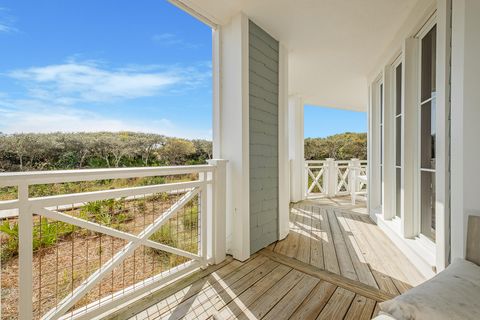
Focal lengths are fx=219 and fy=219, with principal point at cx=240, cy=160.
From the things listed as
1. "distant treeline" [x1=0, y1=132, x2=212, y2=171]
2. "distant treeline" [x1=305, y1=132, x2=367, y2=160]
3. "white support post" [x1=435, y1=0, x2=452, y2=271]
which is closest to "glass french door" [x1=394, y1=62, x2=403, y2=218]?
"white support post" [x1=435, y1=0, x2=452, y2=271]

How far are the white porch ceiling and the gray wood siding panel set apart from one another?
0.79 ft

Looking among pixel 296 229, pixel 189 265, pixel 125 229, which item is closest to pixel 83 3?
pixel 125 229

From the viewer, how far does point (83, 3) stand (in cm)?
149

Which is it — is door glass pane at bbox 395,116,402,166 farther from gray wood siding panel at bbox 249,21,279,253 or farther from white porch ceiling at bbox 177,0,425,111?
gray wood siding panel at bbox 249,21,279,253

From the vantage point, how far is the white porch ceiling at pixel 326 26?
206 cm

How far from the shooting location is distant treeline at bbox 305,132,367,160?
28.7 ft

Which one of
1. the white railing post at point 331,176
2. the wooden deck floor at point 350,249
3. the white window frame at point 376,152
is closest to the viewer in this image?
the wooden deck floor at point 350,249

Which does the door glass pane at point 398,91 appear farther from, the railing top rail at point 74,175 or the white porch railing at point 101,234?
the railing top rail at point 74,175

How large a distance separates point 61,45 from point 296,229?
3120 millimetres

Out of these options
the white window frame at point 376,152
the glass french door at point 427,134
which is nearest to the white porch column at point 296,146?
the white window frame at point 376,152

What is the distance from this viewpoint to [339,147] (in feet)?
29.0

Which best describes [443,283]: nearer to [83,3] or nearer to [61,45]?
[61,45]

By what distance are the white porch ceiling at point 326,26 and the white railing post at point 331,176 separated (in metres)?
2.37

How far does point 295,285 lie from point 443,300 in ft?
3.79
